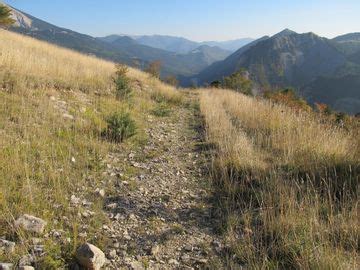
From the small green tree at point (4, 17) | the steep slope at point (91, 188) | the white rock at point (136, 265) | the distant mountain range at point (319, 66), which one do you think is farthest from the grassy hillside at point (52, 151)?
the distant mountain range at point (319, 66)

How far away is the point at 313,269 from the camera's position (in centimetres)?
278

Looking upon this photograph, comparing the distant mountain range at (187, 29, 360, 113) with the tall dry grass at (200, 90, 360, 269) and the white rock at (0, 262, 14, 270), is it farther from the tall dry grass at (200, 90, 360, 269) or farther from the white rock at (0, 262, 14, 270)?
the white rock at (0, 262, 14, 270)

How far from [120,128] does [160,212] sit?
3.01 metres

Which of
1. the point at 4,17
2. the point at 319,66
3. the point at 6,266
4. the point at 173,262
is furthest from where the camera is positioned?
the point at 319,66

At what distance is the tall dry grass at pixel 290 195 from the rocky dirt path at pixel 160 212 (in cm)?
28

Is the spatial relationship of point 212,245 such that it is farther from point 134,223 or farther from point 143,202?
point 143,202

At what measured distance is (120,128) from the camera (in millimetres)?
6766

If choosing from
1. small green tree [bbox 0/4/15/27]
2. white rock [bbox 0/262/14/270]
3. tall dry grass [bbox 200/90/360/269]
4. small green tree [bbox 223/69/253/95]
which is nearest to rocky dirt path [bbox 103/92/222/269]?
tall dry grass [bbox 200/90/360/269]

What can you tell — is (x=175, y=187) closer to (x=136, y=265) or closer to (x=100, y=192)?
(x=100, y=192)

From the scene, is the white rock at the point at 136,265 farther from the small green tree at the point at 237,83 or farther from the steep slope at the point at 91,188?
the small green tree at the point at 237,83

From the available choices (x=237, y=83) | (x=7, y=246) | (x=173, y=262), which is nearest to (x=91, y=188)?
(x=7, y=246)

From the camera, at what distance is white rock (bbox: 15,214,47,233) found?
320 cm

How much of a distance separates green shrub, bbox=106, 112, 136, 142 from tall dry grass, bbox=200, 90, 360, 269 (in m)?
1.73

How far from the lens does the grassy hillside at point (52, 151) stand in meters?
3.36
